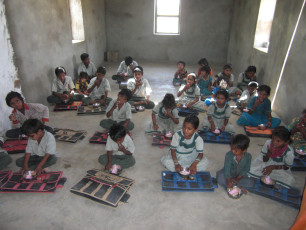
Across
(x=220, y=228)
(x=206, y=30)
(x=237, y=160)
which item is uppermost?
(x=206, y=30)

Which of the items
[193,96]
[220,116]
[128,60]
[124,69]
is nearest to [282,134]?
[220,116]

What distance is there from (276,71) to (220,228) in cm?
454

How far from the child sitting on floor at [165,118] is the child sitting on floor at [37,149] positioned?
176cm

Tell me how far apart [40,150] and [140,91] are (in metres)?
3.05

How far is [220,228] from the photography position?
7.93ft

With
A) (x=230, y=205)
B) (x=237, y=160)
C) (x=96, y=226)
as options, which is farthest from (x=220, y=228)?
(x=96, y=226)

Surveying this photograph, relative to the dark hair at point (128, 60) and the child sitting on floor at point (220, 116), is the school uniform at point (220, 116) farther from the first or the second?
the dark hair at point (128, 60)

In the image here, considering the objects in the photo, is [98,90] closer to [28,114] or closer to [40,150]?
[28,114]

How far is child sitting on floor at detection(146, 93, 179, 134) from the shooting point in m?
4.10

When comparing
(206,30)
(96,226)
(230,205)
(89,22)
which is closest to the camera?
(96,226)

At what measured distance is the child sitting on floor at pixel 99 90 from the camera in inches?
215

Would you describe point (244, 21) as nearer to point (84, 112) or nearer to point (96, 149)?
point (84, 112)

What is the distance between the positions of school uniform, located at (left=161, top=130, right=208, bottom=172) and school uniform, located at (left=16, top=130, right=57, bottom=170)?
151 centimetres

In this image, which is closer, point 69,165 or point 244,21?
point 69,165
